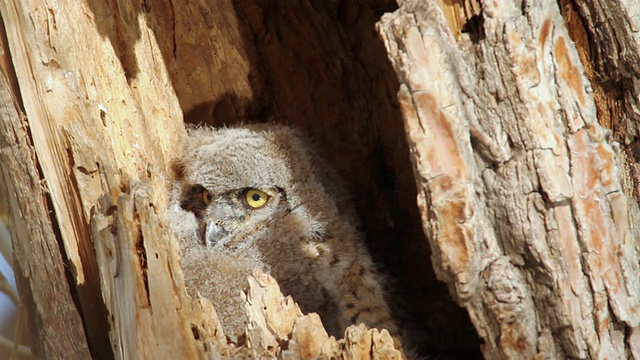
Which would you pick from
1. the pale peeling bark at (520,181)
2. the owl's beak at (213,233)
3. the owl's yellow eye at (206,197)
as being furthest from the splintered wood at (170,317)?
the owl's yellow eye at (206,197)

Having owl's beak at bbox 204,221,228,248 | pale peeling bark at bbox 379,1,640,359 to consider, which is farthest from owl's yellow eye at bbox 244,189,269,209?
pale peeling bark at bbox 379,1,640,359

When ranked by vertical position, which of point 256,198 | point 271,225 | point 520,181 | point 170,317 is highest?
point 256,198

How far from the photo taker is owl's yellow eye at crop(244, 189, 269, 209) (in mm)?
2689

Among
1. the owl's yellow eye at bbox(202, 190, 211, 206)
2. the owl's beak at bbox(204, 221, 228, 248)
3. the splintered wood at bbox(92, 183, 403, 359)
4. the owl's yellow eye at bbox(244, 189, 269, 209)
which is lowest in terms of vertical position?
the splintered wood at bbox(92, 183, 403, 359)

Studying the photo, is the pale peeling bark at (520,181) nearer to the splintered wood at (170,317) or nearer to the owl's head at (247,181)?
the splintered wood at (170,317)

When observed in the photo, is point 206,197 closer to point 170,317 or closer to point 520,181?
point 170,317

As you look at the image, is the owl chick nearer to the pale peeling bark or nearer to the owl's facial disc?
the owl's facial disc

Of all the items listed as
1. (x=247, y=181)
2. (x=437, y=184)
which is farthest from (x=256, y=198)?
(x=437, y=184)

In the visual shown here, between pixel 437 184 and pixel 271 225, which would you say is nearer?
pixel 437 184

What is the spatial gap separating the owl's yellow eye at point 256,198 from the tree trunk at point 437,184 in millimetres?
379

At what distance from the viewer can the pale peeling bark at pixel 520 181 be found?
172cm

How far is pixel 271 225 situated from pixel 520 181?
1.14 metres

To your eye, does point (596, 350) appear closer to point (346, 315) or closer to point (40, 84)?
point (346, 315)

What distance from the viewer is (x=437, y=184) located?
171 centimetres
